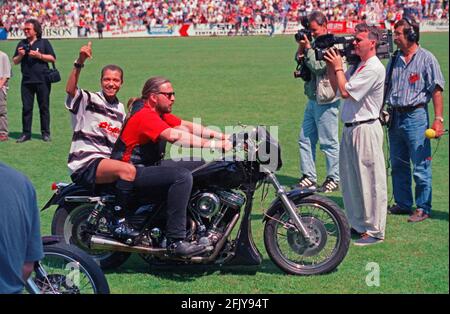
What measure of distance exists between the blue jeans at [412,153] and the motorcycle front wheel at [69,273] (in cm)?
439

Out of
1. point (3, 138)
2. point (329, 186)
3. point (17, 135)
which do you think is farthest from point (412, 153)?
point (17, 135)

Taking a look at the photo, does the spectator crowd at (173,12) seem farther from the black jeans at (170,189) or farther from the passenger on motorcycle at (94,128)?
the black jeans at (170,189)

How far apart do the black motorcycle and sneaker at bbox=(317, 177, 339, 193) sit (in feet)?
10.7

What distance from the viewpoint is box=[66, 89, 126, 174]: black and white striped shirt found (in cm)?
670

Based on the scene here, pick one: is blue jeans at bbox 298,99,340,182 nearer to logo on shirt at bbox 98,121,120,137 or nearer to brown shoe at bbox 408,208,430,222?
brown shoe at bbox 408,208,430,222

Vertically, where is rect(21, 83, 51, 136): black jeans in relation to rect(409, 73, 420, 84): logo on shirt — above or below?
below

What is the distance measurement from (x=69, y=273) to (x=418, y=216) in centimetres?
450

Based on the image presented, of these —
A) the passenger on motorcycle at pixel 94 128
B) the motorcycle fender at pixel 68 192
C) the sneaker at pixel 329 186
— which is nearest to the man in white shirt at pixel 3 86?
the passenger on motorcycle at pixel 94 128

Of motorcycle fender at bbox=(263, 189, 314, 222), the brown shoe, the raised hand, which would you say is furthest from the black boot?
the brown shoe

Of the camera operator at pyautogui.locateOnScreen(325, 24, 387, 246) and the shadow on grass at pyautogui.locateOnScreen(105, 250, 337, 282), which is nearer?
the shadow on grass at pyautogui.locateOnScreen(105, 250, 337, 282)

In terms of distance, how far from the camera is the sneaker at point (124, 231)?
616 cm

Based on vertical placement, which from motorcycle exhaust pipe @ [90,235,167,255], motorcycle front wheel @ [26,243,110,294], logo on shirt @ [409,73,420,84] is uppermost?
logo on shirt @ [409,73,420,84]

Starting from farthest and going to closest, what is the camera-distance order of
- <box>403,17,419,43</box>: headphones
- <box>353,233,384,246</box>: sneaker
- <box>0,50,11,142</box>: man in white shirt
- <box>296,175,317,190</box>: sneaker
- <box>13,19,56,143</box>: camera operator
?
<box>13,19,56,143</box>: camera operator → <box>0,50,11,142</box>: man in white shirt → <box>296,175,317,190</box>: sneaker → <box>403,17,419,43</box>: headphones → <box>353,233,384,246</box>: sneaker

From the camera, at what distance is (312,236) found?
621cm
